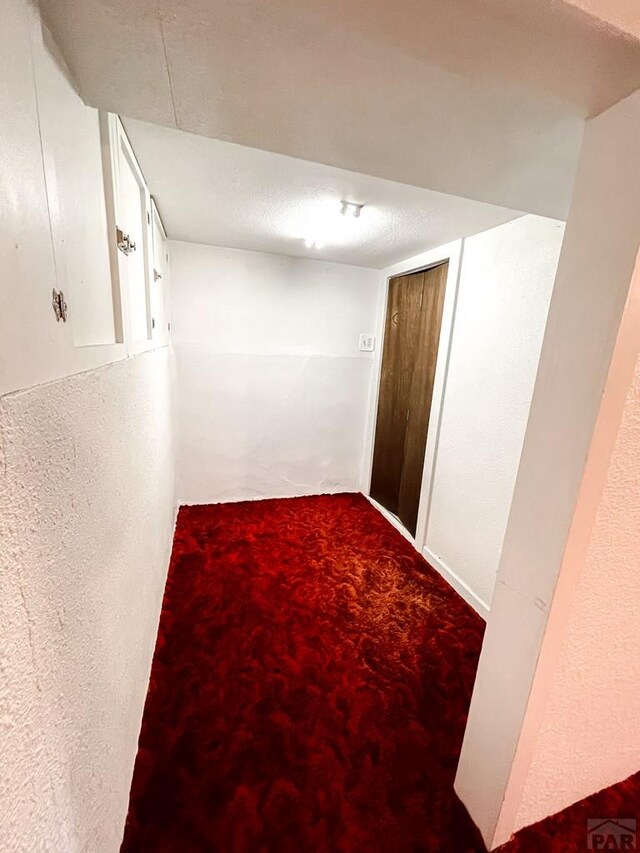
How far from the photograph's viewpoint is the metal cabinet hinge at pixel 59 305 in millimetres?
519

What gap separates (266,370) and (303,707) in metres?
2.14

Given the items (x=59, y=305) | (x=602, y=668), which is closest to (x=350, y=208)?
(x=59, y=305)

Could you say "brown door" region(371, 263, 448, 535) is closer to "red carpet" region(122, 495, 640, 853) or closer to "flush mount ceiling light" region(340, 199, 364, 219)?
"red carpet" region(122, 495, 640, 853)

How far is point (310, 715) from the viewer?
124 cm

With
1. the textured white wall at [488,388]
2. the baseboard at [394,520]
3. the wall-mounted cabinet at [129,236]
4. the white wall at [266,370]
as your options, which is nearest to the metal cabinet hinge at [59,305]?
the wall-mounted cabinet at [129,236]

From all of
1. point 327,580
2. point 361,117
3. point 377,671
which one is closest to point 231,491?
point 327,580

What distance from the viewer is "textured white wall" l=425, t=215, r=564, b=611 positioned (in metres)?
1.52

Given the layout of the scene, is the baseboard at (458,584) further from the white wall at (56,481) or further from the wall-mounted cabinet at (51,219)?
the wall-mounted cabinet at (51,219)

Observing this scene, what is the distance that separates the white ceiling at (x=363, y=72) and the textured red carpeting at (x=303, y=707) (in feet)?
5.96

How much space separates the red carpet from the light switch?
174 centimetres

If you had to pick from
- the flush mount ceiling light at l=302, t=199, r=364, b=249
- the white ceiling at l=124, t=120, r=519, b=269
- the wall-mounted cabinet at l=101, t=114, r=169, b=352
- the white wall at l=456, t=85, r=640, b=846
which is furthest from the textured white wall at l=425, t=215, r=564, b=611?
the wall-mounted cabinet at l=101, t=114, r=169, b=352

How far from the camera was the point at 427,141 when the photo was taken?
2.56 feet

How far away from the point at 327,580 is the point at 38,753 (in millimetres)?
1635

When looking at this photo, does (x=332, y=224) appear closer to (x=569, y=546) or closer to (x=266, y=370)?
(x=266, y=370)
